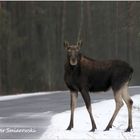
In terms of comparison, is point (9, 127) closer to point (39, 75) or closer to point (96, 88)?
point (96, 88)

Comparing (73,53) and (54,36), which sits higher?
(73,53)

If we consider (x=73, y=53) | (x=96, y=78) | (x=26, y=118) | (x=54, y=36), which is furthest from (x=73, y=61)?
(x=54, y=36)

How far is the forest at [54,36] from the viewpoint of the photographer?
3641cm

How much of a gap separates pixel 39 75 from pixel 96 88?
24509 millimetres

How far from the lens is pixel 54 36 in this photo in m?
40.3

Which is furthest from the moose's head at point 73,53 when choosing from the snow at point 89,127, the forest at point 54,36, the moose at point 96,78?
the forest at point 54,36

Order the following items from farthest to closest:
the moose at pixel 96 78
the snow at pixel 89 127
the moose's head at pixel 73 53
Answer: the moose at pixel 96 78, the moose's head at pixel 73 53, the snow at pixel 89 127

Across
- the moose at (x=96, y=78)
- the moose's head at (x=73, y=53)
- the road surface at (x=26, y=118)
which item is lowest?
the road surface at (x=26, y=118)

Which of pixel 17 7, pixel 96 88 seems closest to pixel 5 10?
pixel 17 7

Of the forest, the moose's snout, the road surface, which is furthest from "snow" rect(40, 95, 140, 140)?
the forest

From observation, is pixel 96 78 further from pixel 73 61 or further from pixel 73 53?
A: pixel 73 53

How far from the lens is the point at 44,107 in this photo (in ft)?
68.0

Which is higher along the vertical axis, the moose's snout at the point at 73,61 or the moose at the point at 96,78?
the moose's snout at the point at 73,61

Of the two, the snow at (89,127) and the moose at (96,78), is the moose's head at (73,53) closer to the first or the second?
the moose at (96,78)
